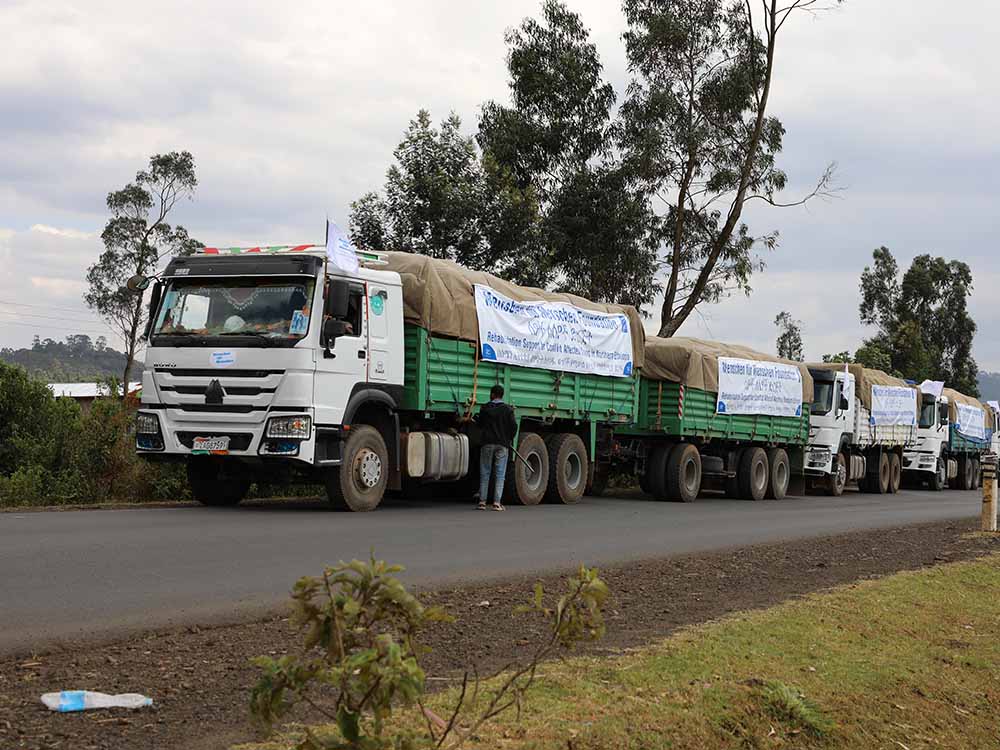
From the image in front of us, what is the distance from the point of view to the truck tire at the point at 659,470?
78.4 feet

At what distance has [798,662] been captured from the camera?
702 centimetres

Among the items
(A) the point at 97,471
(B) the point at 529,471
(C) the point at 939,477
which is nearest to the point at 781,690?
(B) the point at 529,471

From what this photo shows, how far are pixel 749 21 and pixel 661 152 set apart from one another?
15.8 feet

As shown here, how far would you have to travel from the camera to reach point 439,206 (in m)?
29.2

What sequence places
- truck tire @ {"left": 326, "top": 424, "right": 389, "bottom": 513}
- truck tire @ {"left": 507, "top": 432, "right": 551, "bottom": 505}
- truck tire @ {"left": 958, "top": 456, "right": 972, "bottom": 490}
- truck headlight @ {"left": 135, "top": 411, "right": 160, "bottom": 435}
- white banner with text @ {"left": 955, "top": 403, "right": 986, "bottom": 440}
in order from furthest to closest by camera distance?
truck tire @ {"left": 958, "top": 456, "right": 972, "bottom": 490} → white banner with text @ {"left": 955, "top": 403, "right": 986, "bottom": 440} → truck tire @ {"left": 507, "top": 432, "right": 551, "bottom": 505} → truck tire @ {"left": 326, "top": 424, "right": 389, "bottom": 513} → truck headlight @ {"left": 135, "top": 411, "right": 160, "bottom": 435}

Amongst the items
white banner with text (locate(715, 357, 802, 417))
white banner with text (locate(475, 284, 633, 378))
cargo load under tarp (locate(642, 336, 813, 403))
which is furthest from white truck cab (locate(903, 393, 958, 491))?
white banner with text (locate(475, 284, 633, 378))

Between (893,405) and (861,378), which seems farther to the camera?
(893,405)

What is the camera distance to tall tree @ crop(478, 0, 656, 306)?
3453 centimetres

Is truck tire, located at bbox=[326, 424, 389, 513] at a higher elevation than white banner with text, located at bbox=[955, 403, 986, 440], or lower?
lower

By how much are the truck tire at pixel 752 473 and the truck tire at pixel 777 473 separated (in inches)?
22.0

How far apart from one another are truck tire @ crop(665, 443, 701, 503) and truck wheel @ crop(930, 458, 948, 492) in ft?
57.3

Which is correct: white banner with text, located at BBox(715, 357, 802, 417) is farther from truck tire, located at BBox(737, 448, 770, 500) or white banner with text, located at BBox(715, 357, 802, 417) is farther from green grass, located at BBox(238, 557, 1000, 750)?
green grass, located at BBox(238, 557, 1000, 750)

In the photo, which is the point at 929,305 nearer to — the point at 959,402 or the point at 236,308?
the point at 959,402

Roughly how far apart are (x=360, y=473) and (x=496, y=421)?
2.60 meters
